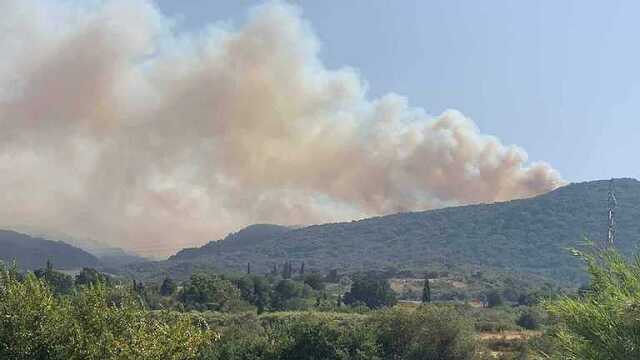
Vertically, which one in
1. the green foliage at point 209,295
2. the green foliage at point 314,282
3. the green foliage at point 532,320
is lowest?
the green foliage at point 532,320

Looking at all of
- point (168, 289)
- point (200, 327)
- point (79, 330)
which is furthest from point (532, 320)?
point (79, 330)

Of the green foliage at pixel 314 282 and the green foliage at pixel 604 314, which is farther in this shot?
the green foliage at pixel 314 282

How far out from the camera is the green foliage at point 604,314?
23.5m

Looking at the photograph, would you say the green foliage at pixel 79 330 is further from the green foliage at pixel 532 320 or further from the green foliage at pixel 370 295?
the green foliage at pixel 370 295

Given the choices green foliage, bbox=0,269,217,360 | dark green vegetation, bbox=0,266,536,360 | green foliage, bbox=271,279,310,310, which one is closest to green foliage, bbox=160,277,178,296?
dark green vegetation, bbox=0,266,536,360

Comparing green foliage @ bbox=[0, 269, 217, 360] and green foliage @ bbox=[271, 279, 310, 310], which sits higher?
green foliage @ bbox=[271, 279, 310, 310]

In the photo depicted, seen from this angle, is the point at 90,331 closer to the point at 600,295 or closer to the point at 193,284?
the point at 600,295

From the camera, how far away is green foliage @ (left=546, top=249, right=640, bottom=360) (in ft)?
76.9

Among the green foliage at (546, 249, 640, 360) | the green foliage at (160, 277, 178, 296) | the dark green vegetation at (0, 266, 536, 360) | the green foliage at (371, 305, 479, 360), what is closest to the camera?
the green foliage at (546, 249, 640, 360)

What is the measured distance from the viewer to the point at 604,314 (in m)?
24.2

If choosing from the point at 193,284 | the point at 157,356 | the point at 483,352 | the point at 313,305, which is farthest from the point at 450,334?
the point at 193,284

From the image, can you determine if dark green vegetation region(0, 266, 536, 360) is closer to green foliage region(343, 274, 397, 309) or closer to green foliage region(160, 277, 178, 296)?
green foliage region(160, 277, 178, 296)

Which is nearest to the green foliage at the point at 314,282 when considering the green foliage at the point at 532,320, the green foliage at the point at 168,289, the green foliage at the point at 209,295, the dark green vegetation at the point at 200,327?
the dark green vegetation at the point at 200,327

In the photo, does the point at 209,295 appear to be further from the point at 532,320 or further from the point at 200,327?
the point at 200,327
